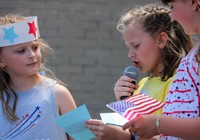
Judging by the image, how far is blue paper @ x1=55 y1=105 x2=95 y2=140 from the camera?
2352 millimetres

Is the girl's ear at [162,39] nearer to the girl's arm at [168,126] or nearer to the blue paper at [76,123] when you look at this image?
the blue paper at [76,123]

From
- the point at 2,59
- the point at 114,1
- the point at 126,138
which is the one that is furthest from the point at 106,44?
the point at 126,138

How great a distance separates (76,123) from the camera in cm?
238

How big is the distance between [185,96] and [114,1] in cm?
575

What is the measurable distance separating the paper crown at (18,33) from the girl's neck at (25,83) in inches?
8.6

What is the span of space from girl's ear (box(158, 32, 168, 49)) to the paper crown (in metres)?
0.80

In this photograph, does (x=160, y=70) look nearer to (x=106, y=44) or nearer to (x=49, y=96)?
(x=49, y=96)

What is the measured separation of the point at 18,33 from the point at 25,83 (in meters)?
0.30

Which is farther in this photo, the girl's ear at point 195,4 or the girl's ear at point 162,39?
the girl's ear at point 162,39

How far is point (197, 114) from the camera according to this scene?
209 centimetres

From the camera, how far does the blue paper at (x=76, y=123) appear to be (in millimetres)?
2352

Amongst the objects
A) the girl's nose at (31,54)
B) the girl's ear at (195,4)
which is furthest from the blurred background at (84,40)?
the girl's ear at (195,4)

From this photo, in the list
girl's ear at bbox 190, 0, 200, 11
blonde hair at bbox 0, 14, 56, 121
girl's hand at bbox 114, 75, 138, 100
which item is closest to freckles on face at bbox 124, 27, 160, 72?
girl's hand at bbox 114, 75, 138, 100

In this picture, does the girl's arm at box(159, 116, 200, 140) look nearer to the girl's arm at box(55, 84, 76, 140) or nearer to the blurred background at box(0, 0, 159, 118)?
the girl's arm at box(55, 84, 76, 140)
